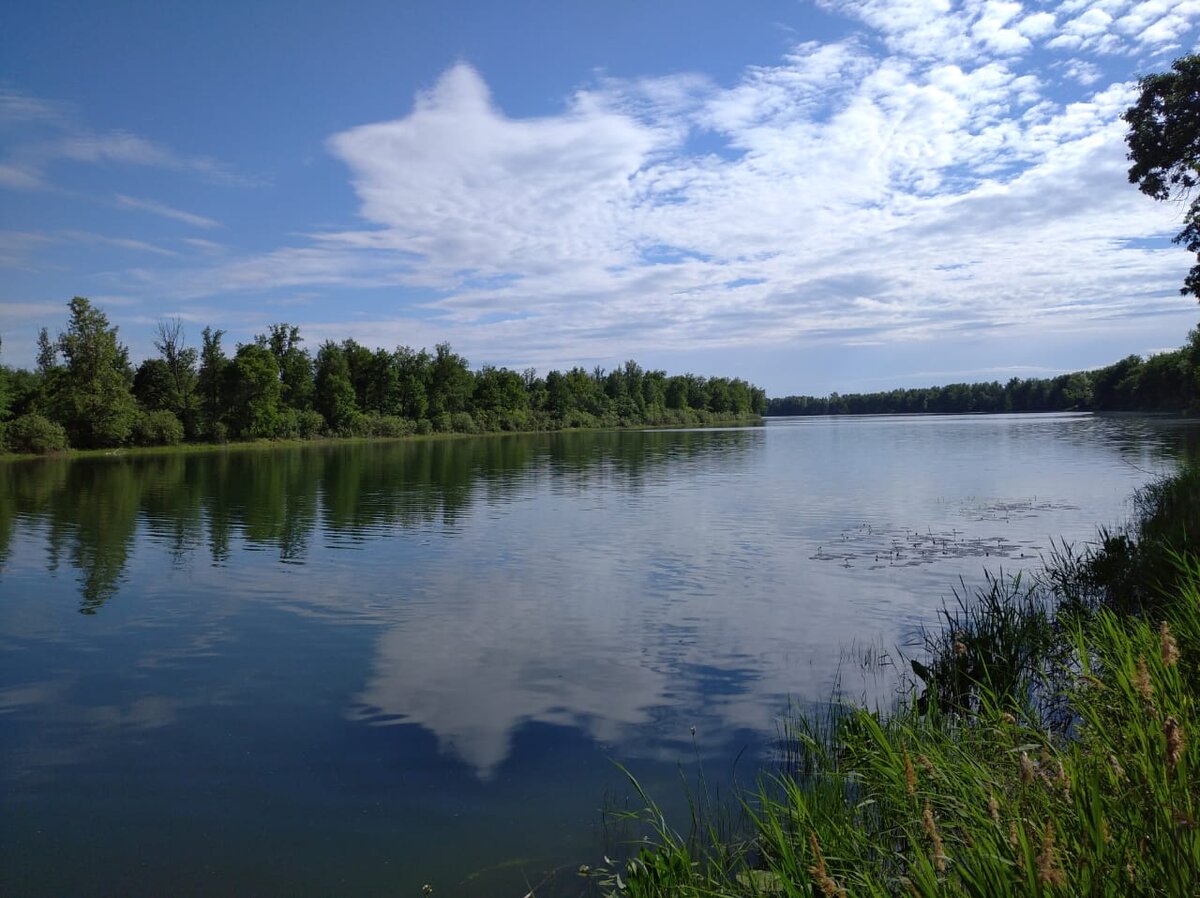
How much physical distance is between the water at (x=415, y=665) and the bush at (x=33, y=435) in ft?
124

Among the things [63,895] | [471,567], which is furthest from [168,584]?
[63,895]

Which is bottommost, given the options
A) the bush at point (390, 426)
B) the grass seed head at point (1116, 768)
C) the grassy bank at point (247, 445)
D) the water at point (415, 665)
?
the water at point (415, 665)

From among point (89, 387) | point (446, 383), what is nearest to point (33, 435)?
point (89, 387)

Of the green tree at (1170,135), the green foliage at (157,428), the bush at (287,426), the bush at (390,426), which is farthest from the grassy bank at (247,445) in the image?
the green tree at (1170,135)

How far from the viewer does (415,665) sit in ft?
37.6

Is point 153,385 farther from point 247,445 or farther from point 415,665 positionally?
point 415,665

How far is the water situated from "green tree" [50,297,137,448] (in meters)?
42.0

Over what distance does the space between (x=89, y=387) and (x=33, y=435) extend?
6.73 metres

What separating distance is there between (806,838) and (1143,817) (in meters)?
1.97

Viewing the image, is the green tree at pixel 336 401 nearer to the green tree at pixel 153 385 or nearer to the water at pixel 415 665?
the green tree at pixel 153 385

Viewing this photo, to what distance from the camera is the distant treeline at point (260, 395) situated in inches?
2606

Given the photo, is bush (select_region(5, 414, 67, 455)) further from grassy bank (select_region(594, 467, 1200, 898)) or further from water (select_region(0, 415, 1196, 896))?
grassy bank (select_region(594, 467, 1200, 898))

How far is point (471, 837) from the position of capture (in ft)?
22.4

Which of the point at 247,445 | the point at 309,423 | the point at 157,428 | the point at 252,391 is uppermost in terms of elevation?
the point at 252,391
